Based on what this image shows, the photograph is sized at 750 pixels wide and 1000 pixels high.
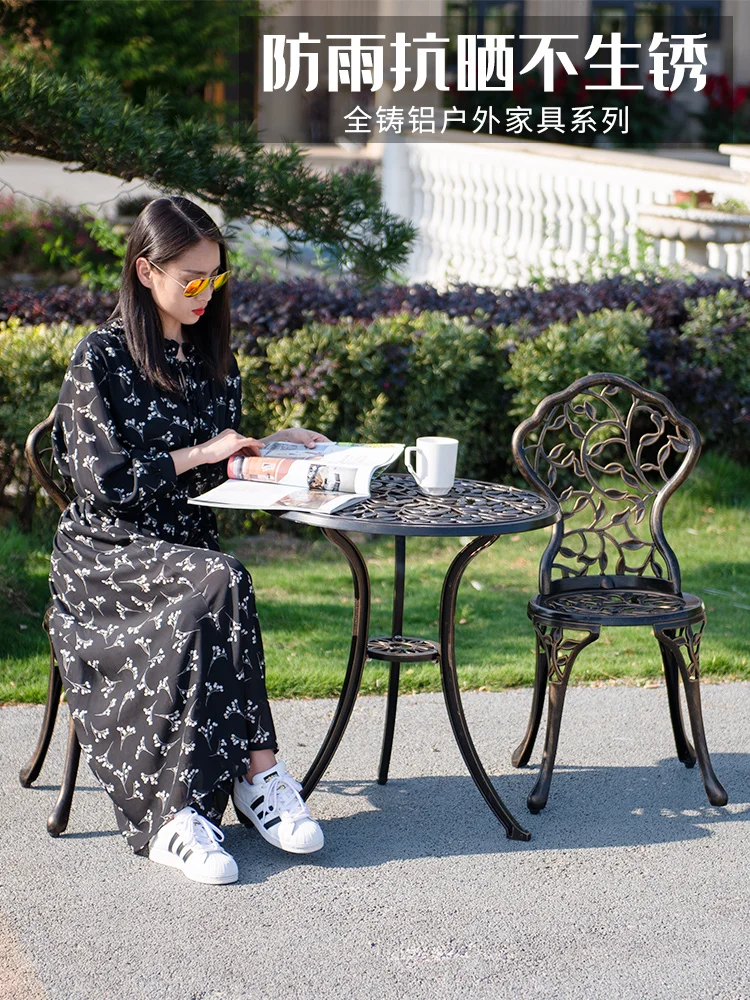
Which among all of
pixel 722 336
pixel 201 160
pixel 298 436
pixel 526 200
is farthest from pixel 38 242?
pixel 298 436

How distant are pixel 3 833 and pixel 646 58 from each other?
63.4 ft

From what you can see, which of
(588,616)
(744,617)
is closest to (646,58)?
(744,617)

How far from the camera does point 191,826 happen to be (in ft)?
10.3

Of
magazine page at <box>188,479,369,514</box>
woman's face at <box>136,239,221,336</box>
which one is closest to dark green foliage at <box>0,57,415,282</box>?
woman's face at <box>136,239,221,336</box>

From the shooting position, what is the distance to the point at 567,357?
21.1ft

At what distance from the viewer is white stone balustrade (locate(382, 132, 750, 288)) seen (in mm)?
8953

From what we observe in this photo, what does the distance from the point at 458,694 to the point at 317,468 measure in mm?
699

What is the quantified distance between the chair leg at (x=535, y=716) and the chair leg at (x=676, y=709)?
36cm

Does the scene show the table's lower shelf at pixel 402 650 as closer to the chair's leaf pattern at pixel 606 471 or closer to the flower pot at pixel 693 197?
the chair's leaf pattern at pixel 606 471

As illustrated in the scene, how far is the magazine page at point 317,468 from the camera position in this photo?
3281 millimetres

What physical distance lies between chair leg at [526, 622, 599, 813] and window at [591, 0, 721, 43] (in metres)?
18.7

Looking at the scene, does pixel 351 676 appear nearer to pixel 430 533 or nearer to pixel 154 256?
pixel 430 533

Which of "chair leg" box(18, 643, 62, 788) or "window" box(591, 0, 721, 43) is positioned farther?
"window" box(591, 0, 721, 43)

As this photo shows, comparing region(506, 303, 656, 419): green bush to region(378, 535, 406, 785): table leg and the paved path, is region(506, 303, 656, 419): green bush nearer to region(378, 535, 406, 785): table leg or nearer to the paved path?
the paved path
